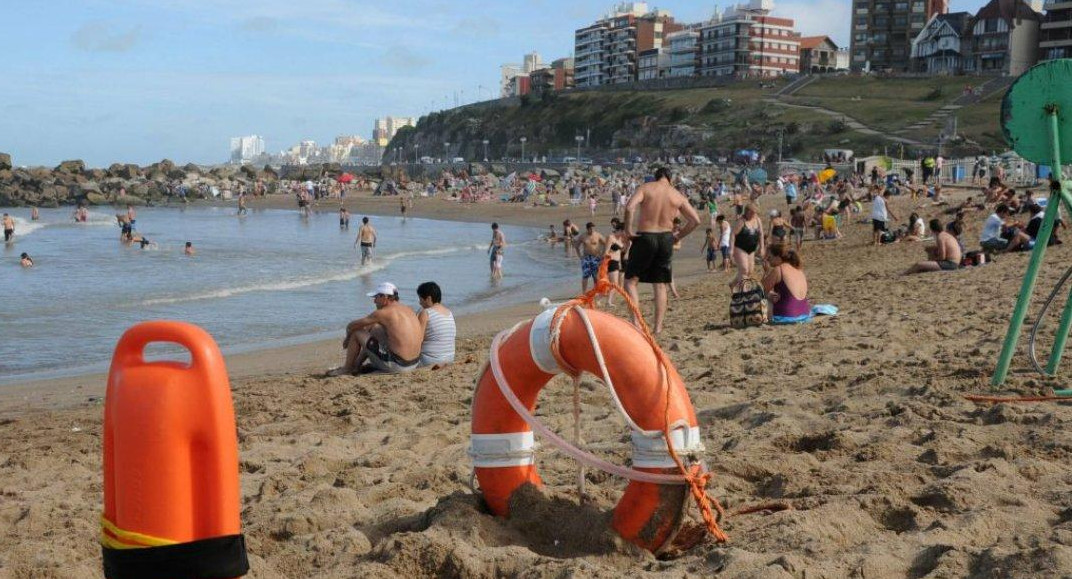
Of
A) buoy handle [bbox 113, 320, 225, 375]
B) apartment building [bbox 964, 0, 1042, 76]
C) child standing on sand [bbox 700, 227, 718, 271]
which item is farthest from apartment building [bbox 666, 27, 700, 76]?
buoy handle [bbox 113, 320, 225, 375]

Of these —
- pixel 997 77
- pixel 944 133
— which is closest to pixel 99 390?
pixel 944 133

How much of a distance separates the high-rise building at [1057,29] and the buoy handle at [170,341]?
83641mm

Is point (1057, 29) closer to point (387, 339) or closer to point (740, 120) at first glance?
point (740, 120)

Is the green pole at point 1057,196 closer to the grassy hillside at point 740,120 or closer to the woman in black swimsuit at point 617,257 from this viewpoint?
the woman in black swimsuit at point 617,257

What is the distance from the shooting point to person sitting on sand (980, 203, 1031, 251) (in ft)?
43.3

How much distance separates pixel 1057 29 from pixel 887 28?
2513cm

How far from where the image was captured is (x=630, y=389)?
3.13m

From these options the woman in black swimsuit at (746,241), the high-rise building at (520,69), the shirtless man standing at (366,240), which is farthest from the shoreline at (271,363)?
the high-rise building at (520,69)

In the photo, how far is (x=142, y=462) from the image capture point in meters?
2.01

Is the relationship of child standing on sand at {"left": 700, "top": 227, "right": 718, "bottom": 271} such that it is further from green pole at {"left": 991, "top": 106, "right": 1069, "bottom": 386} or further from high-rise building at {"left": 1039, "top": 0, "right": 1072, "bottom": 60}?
high-rise building at {"left": 1039, "top": 0, "right": 1072, "bottom": 60}

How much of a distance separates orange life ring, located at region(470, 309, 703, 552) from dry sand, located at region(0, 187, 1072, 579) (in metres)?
0.13

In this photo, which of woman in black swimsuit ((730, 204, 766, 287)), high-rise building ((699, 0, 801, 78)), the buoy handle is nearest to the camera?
the buoy handle

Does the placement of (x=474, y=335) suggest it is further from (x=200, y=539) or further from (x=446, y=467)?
(x=200, y=539)

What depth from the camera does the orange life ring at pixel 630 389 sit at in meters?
3.11
